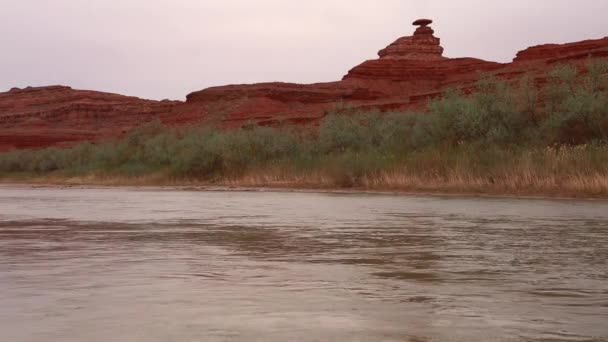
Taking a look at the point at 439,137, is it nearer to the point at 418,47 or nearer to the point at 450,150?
the point at 450,150

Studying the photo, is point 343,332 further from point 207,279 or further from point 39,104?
point 39,104

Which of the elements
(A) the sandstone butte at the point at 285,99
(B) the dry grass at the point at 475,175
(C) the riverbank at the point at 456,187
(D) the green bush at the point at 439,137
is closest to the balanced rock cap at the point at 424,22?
(A) the sandstone butte at the point at 285,99

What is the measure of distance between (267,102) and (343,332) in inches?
2932

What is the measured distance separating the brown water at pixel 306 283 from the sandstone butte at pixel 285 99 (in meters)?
49.3

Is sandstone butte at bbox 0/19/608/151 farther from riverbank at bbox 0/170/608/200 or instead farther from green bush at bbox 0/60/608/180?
riverbank at bbox 0/170/608/200

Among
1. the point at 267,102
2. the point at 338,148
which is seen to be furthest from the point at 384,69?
the point at 338,148

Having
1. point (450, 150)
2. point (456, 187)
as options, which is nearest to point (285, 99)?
point (450, 150)

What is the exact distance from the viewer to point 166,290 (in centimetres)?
611

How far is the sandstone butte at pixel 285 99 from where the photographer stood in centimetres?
6719

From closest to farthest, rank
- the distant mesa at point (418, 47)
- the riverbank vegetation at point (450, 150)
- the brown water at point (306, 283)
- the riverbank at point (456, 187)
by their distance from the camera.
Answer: the brown water at point (306, 283), the riverbank at point (456, 187), the riverbank vegetation at point (450, 150), the distant mesa at point (418, 47)

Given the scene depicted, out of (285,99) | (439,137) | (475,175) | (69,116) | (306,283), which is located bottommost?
(306,283)

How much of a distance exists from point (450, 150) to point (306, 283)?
2401 centimetres

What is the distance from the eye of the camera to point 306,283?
6469mm

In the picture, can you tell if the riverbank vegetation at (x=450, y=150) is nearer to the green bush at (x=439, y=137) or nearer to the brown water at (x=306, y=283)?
the green bush at (x=439, y=137)
